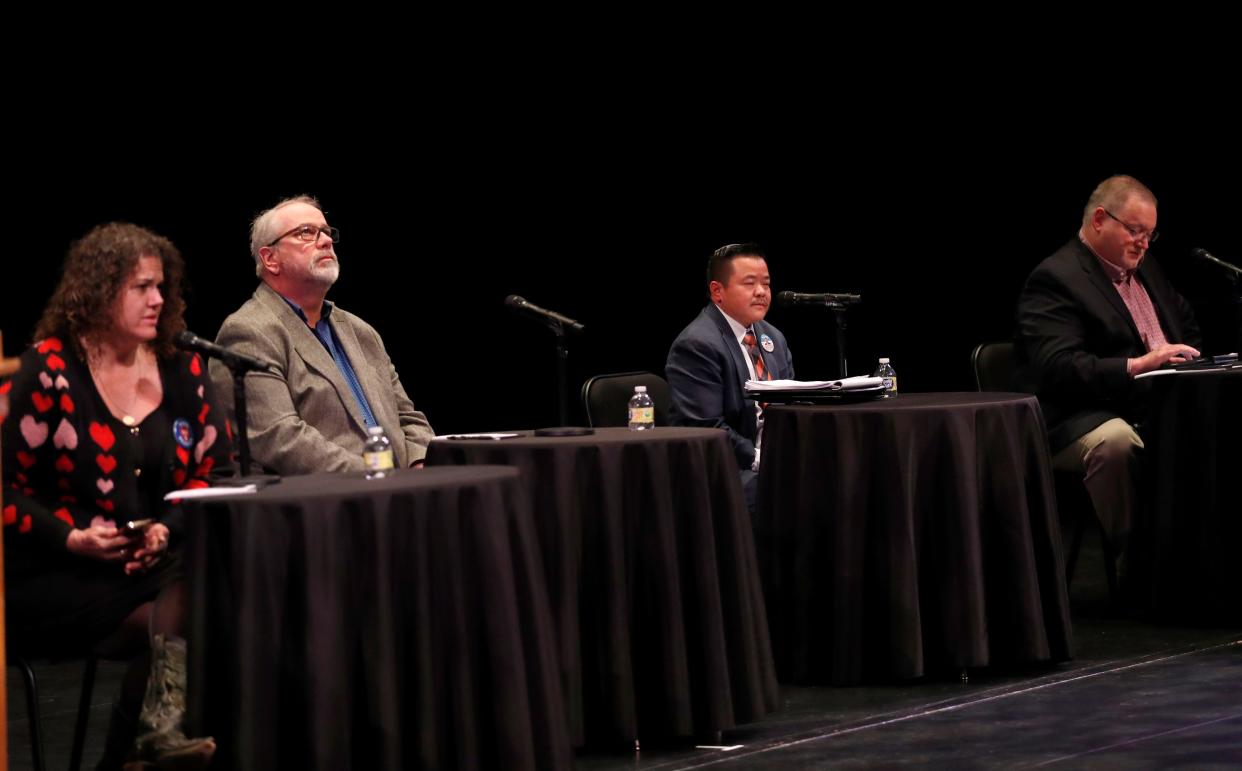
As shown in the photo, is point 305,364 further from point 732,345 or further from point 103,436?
point 732,345

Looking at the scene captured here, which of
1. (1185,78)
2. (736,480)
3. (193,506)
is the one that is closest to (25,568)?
(193,506)

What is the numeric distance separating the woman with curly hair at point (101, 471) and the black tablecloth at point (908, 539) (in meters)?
1.72

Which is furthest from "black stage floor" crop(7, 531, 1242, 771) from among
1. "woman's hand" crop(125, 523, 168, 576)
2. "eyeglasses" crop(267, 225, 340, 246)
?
"eyeglasses" crop(267, 225, 340, 246)

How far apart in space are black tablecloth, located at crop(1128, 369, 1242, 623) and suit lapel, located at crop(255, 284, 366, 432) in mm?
2512

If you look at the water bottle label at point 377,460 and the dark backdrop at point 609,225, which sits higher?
the dark backdrop at point 609,225

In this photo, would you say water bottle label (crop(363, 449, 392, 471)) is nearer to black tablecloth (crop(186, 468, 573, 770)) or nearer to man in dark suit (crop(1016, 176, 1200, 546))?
black tablecloth (crop(186, 468, 573, 770))

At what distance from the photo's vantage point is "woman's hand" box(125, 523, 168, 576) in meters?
3.78

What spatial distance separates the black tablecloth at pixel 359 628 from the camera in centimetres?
330

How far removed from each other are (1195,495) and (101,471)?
3.39m

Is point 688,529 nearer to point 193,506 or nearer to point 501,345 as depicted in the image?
point 193,506

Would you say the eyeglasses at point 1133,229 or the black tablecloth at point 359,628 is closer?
the black tablecloth at point 359,628

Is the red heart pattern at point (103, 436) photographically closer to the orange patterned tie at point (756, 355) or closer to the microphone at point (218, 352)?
the microphone at point (218, 352)

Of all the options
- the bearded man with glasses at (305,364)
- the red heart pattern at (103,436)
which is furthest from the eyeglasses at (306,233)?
the red heart pattern at (103,436)

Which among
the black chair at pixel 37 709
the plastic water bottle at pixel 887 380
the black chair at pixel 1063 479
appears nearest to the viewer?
the black chair at pixel 37 709
